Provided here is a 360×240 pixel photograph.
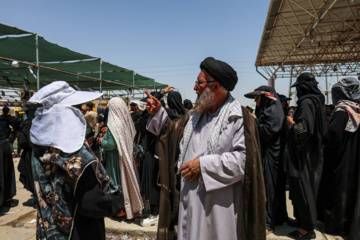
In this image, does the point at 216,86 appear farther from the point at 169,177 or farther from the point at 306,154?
the point at 306,154

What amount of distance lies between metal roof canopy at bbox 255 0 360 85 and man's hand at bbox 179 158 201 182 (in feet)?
21.0

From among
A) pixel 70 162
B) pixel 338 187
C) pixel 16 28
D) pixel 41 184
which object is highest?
pixel 16 28

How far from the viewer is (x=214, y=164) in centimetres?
163

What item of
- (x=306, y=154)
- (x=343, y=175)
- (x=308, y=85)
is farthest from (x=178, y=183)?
(x=343, y=175)

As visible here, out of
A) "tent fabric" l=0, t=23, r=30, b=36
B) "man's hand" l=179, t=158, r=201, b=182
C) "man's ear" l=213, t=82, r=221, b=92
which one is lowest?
"man's hand" l=179, t=158, r=201, b=182

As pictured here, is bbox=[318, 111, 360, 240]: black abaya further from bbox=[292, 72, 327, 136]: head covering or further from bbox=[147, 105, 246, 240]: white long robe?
bbox=[147, 105, 246, 240]: white long robe

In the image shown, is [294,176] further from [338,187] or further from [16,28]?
[16,28]

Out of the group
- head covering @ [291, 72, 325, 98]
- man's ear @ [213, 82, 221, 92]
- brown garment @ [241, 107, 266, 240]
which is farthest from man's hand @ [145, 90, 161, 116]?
head covering @ [291, 72, 325, 98]

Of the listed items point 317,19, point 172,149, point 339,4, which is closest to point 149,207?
point 172,149

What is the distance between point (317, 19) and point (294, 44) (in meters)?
3.14

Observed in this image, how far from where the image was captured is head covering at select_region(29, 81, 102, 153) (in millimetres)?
1461

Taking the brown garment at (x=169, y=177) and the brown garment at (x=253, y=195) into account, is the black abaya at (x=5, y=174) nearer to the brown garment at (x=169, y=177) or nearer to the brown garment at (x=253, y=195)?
the brown garment at (x=169, y=177)

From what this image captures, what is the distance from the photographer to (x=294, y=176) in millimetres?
2752

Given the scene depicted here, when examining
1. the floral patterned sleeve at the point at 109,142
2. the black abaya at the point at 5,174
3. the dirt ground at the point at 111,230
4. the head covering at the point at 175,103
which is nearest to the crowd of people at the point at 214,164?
the dirt ground at the point at 111,230
